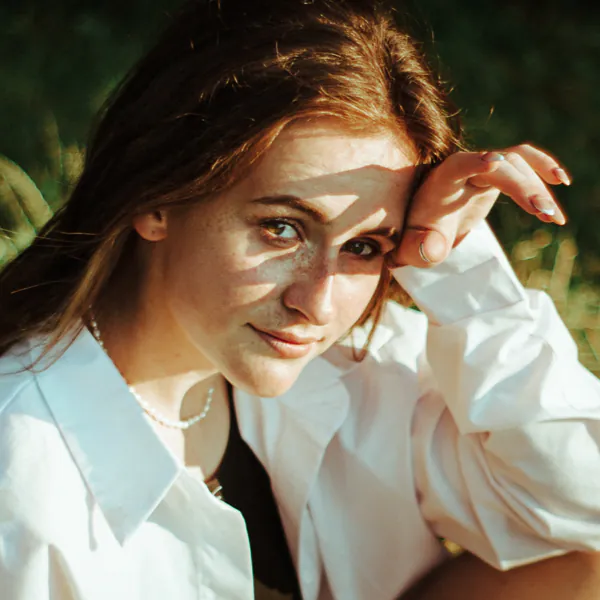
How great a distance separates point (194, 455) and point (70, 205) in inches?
27.3

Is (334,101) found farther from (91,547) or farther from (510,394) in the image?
(91,547)

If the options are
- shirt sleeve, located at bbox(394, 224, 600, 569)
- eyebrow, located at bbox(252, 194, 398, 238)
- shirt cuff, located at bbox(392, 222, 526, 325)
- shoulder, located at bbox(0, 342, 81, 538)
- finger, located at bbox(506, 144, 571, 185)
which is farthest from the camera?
shirt cuff, located at bbox(392, 222, 526, 325)

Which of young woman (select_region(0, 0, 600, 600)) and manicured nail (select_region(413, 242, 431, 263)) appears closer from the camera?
young woman (select_region(0, 0, 600, 600))

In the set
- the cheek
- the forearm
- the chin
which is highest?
the cheek

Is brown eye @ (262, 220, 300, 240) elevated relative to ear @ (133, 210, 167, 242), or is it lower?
lower

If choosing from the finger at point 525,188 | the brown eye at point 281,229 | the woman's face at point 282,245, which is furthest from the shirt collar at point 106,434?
the finger at point 525,188

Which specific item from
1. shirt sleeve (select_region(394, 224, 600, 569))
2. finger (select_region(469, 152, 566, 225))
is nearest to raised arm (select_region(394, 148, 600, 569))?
shirt sleeve (select_region(394, 224, 600, 569))

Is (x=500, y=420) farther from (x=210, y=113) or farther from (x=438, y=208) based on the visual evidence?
(x=210, y=113)

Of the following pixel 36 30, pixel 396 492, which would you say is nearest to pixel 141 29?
pixel 36 30

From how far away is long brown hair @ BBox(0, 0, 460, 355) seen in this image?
5.97 feet

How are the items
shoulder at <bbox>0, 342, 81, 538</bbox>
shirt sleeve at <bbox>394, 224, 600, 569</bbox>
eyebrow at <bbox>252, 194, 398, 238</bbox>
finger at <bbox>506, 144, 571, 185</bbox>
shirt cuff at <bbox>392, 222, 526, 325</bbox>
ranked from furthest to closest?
shirt cuff at <bbox>392, 222, 526, 325</bbox>, shirt sleeve at <bbox>394, 224, 600, 569</bbox>, finger at <bbox>506, 144, 571, 185</bbox>, eyebrow at <bbox>252, 194, 398, 238</bbox>, shoulder at <bbox>0, 342, 81, 538</bbox>

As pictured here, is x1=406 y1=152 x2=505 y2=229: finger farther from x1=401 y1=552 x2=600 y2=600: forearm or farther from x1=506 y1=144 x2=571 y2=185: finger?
x1=401 y1=552 x2=600 y2=600: forearm

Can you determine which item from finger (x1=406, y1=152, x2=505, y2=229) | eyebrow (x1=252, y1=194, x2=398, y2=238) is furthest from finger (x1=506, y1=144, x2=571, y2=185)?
eyebrow (x1=252, y1=194, x2=398, y2=238)

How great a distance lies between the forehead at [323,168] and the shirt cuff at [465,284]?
0.42 m
